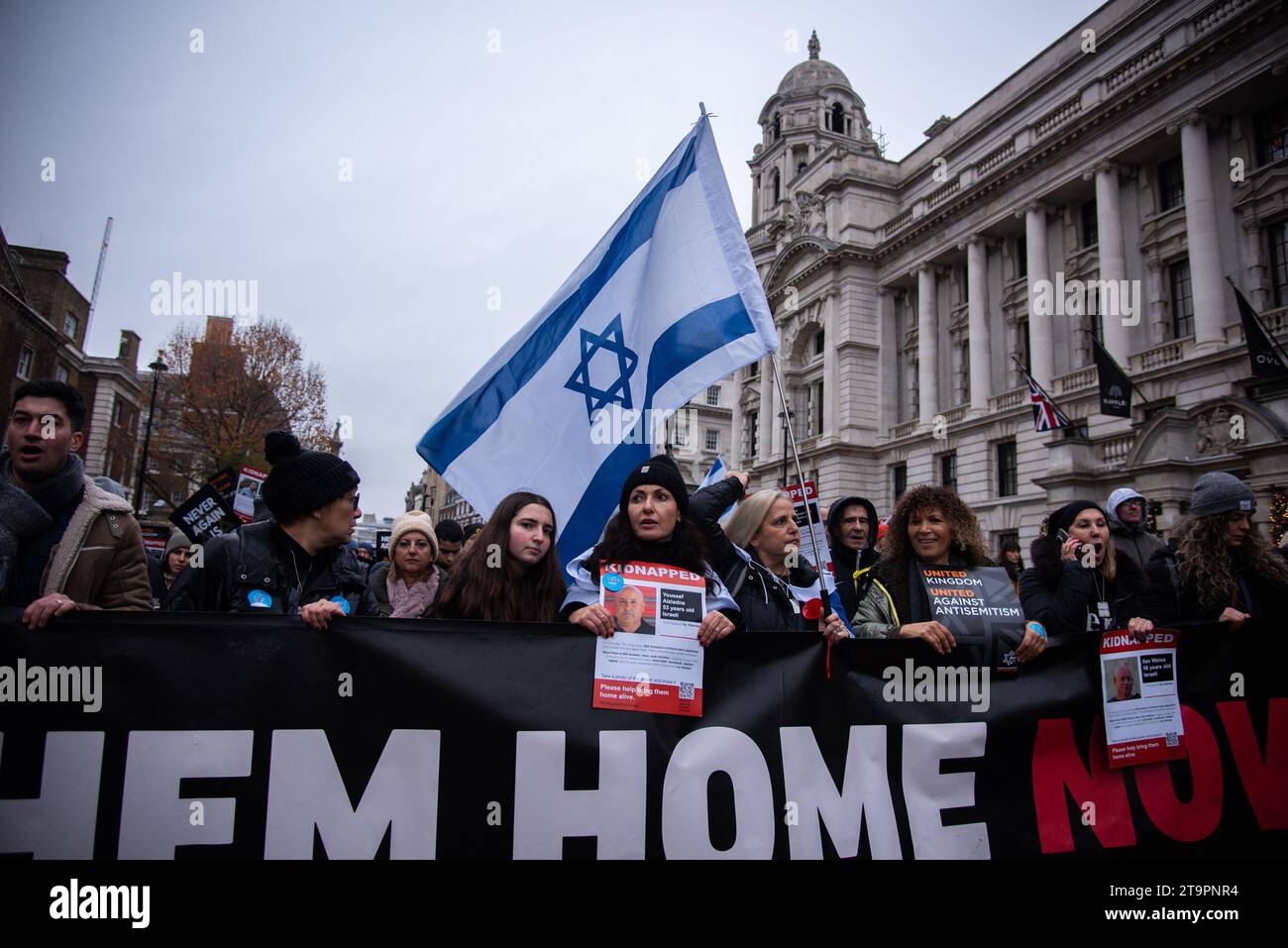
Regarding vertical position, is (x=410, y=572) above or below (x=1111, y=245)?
below

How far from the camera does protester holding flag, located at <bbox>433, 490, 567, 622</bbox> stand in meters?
3.73

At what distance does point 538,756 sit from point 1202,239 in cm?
2886

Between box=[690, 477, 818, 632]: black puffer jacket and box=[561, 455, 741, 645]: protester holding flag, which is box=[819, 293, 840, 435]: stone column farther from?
box=[561, 455, 741, 645]: protester holding flag

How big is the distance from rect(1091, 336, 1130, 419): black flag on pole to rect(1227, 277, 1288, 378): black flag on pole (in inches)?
194

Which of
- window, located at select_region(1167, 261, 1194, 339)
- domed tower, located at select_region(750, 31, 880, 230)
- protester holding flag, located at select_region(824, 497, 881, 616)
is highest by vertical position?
domed tower, located at select_region(750, 31, 880, 230)

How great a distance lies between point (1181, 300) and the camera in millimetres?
25984

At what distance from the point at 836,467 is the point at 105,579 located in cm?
3798

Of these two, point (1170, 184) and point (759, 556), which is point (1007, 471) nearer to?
point (1170, 184)

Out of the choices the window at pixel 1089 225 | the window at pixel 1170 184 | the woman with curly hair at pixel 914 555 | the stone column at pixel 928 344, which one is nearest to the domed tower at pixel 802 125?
the stone column at pixel 928 344

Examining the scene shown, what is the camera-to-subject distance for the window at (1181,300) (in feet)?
83.9

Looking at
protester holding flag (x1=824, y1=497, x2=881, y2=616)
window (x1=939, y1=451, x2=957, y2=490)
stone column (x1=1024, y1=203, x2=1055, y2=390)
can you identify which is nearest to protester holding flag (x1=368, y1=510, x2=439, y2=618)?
protester holding flag (x1=824, y1=497, x2=881, y2=616)

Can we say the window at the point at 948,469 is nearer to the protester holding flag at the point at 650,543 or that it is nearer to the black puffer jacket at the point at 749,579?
the black puffer jacket at the point at 749,579

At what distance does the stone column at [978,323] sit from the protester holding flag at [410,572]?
31613 millimetres

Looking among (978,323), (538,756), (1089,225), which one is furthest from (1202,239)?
(538,756)
